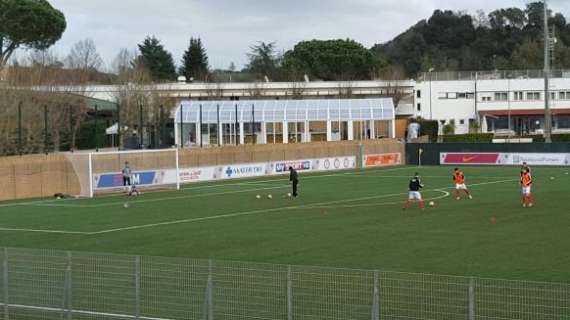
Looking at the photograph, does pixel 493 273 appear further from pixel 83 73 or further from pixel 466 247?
pixel 83 73

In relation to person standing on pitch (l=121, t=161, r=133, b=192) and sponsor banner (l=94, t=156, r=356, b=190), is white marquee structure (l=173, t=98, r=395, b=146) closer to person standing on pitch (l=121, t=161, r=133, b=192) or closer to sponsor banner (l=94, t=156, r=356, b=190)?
sponsor banner (l=94, t=156, r=356, b=190)

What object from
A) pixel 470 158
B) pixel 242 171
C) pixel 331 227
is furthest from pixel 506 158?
pixel 331 227

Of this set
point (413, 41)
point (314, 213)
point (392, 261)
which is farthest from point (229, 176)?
point (413, 41)

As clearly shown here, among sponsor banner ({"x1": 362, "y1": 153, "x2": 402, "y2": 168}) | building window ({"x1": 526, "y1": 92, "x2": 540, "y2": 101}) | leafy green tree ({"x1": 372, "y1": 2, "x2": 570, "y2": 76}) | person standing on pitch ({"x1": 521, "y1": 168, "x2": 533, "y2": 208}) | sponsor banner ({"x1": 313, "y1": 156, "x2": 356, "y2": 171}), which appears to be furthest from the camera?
leafy green tree ({"x1": 372, "y1": 2, "x2": 570, "y2": 76})

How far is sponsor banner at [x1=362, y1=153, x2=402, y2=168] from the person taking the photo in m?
75.5

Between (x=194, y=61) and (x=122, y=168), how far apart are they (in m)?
90.8

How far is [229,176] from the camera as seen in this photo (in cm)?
6391

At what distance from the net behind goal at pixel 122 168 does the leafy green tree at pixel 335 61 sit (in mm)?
76921

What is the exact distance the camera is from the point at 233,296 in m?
16.6

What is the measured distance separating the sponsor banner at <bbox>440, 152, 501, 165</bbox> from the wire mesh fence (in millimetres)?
53556

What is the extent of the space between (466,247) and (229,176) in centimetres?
3847

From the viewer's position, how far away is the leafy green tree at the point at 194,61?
464ft

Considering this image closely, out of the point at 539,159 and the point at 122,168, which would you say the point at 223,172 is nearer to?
the point at 122,168

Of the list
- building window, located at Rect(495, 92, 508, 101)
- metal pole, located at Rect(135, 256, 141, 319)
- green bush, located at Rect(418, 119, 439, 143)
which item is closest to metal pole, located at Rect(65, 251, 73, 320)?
metal pole, located at Rect(135, 256, 141, 319)
